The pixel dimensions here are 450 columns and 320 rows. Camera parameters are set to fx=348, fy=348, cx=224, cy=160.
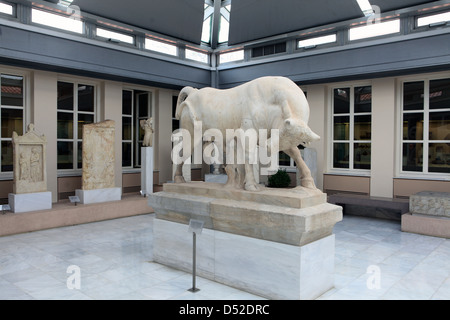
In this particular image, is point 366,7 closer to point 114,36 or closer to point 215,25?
point 215,25

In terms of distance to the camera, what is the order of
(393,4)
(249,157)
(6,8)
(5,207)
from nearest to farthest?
(249,157) < (5,207) < (6,8) < (393,4)

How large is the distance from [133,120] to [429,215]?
27.8ft

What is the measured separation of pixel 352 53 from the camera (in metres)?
8.75

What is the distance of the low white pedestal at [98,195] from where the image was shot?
28.0ft

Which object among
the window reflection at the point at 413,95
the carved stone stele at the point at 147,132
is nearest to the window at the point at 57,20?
the carved stone stele at the point at 147,132

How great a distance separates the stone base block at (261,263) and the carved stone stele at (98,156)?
179 inches

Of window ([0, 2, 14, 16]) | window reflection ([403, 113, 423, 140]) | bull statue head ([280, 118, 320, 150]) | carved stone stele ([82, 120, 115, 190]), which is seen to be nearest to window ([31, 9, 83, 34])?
window ([0, 2, 14, 16])

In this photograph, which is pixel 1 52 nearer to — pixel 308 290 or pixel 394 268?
pixel 308 290

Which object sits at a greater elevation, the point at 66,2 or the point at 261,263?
the point at 66,2

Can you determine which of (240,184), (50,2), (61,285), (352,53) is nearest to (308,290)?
(240,184)

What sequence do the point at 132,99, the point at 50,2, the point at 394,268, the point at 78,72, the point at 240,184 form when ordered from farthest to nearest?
the point at 132,99 < the point at 78,72 < the point at 50,2 < the point at 394,268 < the point at 240,184

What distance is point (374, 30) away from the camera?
877cm

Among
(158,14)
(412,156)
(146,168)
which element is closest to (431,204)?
(412,156)
